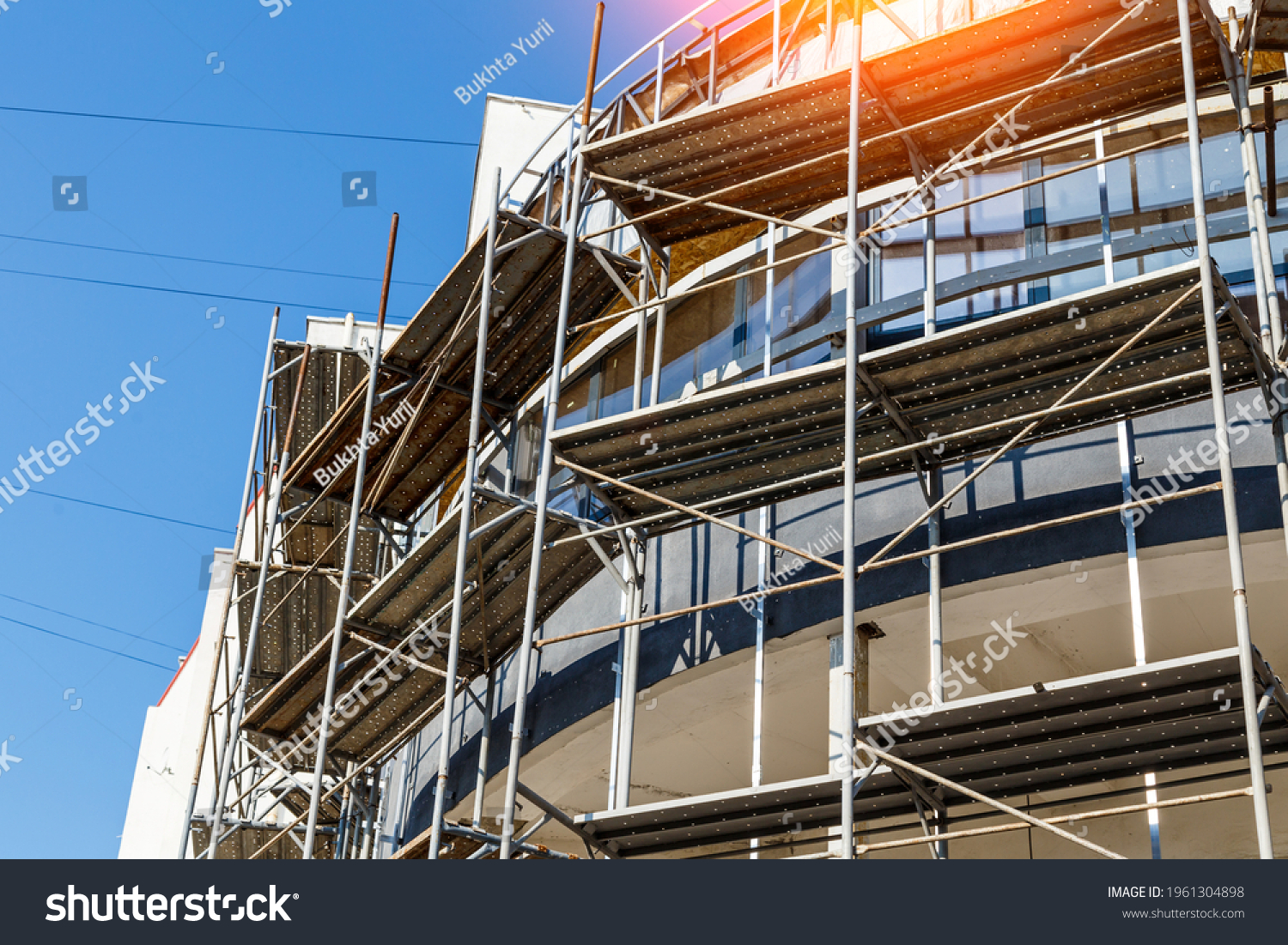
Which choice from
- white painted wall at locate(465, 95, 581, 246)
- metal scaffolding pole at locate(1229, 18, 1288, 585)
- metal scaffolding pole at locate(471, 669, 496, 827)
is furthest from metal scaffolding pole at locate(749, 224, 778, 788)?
white painted wall at locate(465, 95, 581, 246)

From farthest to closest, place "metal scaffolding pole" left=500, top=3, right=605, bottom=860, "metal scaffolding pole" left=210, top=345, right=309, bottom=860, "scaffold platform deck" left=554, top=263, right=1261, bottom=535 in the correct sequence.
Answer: "metal scaffolding pole" left=210, top=345, right=309, bottom=860
"metal scaffolding pole" left=500, top=3, right=605, bottom=860
"scaffold platform deck" left=554, top=263, right=1261, bottom=535

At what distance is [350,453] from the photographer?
59.2 feet

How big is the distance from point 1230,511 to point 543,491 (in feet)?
17.4

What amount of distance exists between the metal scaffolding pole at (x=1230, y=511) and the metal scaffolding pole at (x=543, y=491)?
4627 mm

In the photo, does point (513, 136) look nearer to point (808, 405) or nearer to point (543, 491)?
point (543, 491)

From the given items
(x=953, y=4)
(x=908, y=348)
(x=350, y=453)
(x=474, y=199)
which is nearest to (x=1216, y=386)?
(x=908, y=348)

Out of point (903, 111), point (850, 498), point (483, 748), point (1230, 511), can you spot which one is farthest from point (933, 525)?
point (483, 748)

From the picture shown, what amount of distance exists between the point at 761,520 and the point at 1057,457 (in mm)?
2896

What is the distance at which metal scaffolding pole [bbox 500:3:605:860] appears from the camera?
10.3 metres

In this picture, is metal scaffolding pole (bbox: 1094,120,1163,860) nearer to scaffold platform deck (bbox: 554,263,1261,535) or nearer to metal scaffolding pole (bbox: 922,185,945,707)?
scaffold platform deck (bbox: 554,263,1261,535)

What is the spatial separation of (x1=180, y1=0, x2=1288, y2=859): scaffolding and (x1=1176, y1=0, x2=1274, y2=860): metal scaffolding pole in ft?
0.09

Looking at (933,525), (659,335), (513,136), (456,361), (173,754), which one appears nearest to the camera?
(933,525)

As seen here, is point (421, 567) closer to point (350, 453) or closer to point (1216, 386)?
point (350, 453)

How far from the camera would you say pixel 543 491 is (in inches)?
448
